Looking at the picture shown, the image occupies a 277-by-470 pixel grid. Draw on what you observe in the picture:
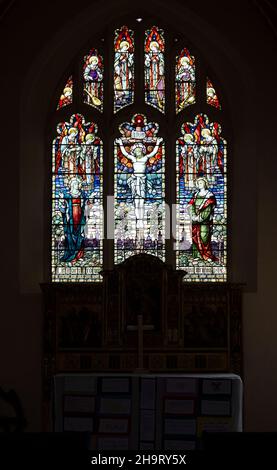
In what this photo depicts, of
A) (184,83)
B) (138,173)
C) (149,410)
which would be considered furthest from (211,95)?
(149,410)

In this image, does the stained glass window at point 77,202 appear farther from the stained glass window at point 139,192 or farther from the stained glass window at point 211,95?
the stained glass window at point 211,95

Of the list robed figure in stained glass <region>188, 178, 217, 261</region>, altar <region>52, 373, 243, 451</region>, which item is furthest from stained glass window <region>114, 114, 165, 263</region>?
altar <region>52, 373, 243, 451</region>

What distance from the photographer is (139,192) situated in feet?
42.9

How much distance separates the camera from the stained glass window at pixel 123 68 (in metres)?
13.3

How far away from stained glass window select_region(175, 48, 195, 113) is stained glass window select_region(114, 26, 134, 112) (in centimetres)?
73

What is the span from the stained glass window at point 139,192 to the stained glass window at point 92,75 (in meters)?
0.74

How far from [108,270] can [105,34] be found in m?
3.90

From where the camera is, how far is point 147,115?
13.2m

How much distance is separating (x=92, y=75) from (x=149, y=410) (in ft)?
20.3
